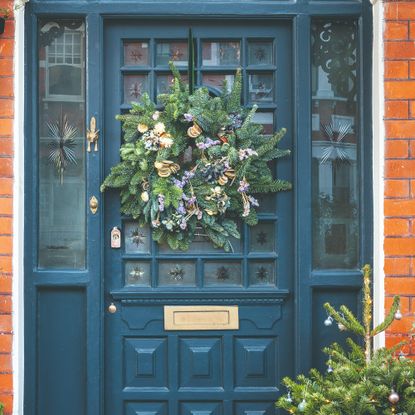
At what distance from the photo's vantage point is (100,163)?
14.9 feet

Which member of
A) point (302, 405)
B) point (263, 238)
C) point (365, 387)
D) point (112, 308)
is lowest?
point (302, 405)

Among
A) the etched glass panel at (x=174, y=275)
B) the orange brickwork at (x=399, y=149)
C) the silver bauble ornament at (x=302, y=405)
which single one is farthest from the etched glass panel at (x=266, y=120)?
the silver bauble ornament at (x=302, y=405)

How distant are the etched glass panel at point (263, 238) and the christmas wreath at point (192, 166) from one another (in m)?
0.11

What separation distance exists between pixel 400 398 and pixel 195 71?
7.40 ft

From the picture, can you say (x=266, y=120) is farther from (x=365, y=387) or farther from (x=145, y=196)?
(x=365, y=387)

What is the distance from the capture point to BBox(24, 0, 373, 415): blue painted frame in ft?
14.8

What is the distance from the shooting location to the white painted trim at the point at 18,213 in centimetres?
436

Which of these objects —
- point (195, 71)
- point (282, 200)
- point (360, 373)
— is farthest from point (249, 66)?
point (360, 373)

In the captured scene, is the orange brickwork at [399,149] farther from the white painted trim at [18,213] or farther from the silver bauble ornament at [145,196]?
the white painted trim at [18,213]

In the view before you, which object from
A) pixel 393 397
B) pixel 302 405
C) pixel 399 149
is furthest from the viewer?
pixel 399 149

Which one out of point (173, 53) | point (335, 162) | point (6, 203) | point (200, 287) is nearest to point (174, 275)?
point (200, 287)

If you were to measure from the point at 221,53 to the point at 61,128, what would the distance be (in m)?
1.09

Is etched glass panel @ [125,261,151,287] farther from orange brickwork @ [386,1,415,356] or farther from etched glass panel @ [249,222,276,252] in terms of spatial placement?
orange brickwork @ [386,1,415,356]

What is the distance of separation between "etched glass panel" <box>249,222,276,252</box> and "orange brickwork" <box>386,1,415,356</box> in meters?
0.71
